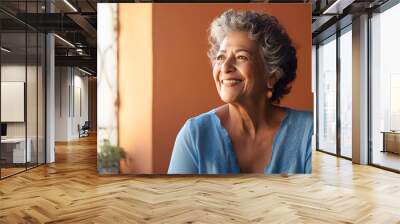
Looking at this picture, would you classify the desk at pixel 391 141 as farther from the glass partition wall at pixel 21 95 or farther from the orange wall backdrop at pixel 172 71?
the glass partition wall at pixel 21 95

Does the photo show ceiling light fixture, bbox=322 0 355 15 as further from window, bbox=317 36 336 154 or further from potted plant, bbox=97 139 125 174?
potted plant, bbox=97 139 125 174

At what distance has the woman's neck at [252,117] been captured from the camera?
6633mm

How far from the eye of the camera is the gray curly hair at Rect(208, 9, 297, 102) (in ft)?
21.8

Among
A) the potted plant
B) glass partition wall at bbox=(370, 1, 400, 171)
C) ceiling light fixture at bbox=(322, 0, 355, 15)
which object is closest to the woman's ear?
ceiling light fixture at bbox=(322, 0, 355, 15)

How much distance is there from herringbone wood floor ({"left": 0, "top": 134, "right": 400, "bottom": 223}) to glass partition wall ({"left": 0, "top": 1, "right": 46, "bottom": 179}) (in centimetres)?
59

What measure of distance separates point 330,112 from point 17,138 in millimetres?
7831

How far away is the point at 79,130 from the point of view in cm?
1875

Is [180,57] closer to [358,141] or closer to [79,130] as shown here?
[358,141]

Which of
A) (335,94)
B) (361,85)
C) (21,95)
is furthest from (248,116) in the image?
(335,94)

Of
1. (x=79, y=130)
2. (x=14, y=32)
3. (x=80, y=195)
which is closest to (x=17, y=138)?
(x=14, y=32)

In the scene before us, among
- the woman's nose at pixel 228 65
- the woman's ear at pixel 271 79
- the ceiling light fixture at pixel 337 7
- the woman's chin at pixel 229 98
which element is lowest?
the woman's chin at pixel 229 98

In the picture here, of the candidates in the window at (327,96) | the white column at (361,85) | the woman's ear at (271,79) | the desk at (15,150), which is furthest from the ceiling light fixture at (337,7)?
the desk at (15,150)

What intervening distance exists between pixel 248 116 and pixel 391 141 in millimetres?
3214

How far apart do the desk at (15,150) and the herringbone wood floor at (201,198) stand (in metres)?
0.46
